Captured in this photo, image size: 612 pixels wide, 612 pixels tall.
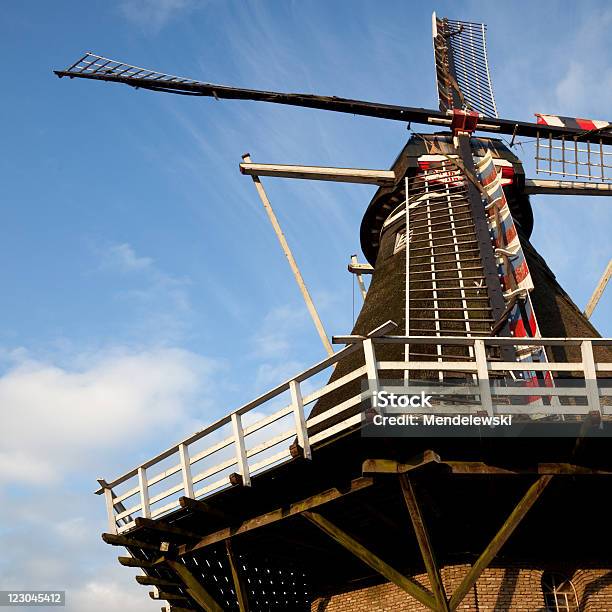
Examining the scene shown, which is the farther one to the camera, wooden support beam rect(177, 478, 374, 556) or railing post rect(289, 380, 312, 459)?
wooden support beam rect(177, 478, 374, 556)

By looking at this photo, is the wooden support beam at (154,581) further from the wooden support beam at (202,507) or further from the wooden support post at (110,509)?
the wooden support beam at (202,507)

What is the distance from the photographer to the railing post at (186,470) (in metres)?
9.26

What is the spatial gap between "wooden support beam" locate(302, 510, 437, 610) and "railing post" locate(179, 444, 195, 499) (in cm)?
157

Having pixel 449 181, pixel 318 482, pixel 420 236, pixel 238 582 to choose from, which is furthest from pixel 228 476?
pixel 449 181

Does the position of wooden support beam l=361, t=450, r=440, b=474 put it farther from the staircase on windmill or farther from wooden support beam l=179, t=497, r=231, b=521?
wooden support beam l=179, t=497, r=231, b=521

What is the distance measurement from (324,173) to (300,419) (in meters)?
7.31

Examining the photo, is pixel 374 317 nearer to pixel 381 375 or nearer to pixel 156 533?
pixel 381 375

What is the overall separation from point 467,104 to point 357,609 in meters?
10.9

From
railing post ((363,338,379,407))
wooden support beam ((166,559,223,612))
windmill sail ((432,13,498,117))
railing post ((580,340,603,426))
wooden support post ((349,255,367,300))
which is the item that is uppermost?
windmill sail ((432,13,498,117))

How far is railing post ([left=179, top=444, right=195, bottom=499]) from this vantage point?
926 cm

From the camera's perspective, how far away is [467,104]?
16625mm

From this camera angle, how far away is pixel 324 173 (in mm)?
14516

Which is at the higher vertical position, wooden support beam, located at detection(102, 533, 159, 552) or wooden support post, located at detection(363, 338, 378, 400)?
wooden support post, located at detection(363, 338, 378, 400)

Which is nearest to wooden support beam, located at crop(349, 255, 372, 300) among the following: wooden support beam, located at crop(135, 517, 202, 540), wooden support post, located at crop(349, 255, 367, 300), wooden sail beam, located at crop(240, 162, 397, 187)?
wooden support post, located at crop(349, 255, 367, 300)
